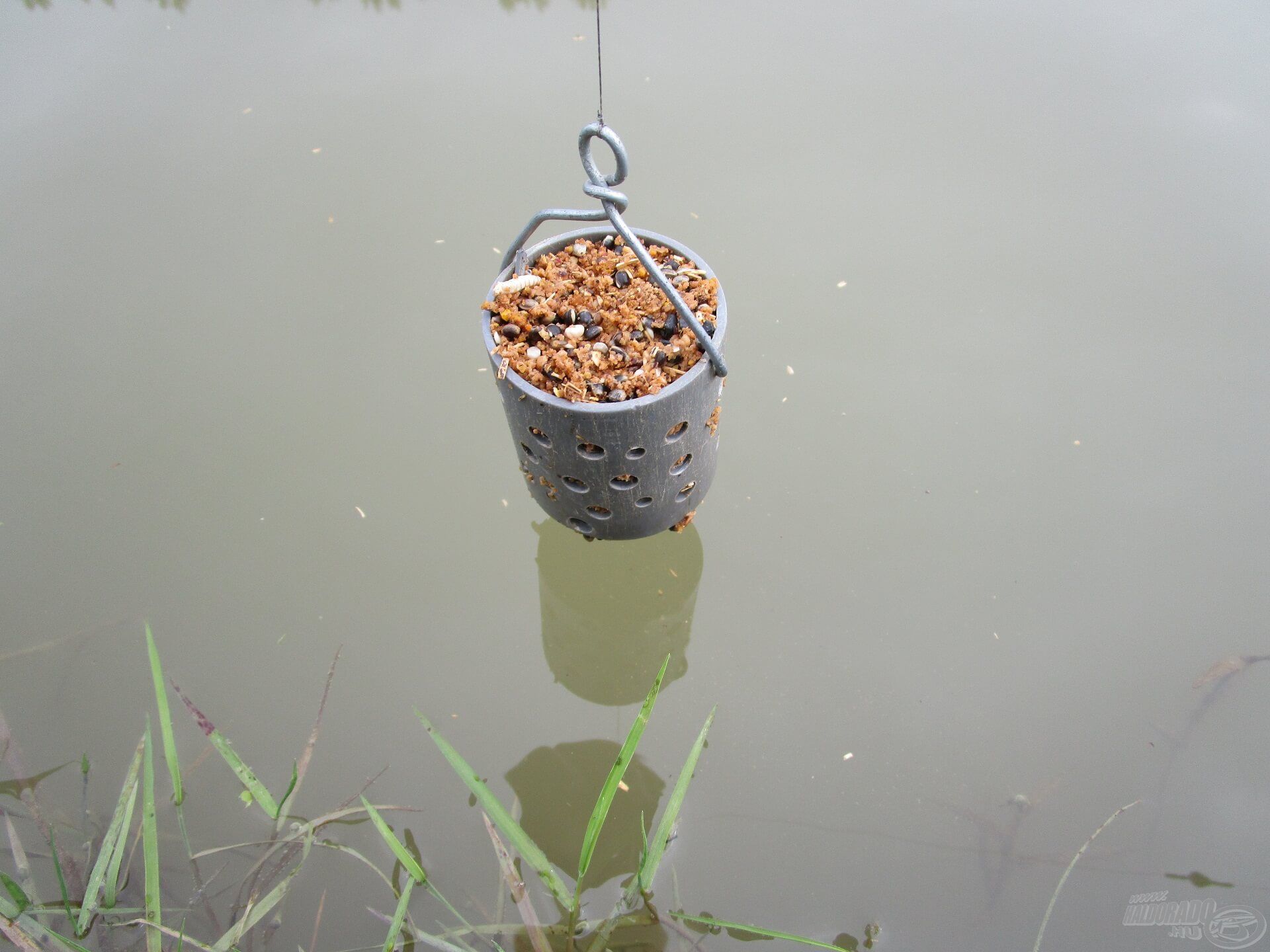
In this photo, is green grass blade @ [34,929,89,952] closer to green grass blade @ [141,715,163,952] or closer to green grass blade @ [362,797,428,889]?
green grass blade @ [141,715,163,952]

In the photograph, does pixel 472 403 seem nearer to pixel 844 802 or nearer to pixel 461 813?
pixel 461 813

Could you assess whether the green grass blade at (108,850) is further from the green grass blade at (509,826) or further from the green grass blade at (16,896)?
the green grass blade at (509,826)

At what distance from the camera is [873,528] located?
186 cm

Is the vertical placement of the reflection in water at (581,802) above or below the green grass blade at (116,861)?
below

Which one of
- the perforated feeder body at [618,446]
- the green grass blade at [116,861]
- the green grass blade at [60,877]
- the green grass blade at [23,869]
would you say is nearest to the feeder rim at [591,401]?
the perforated feeder body at [618,446]

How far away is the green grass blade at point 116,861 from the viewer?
1252 millimetres

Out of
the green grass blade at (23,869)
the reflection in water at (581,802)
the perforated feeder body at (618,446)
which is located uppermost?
the perforated feeder body at (618,446)

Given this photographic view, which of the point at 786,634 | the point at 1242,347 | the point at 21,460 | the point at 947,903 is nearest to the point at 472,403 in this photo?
the point at 786,634

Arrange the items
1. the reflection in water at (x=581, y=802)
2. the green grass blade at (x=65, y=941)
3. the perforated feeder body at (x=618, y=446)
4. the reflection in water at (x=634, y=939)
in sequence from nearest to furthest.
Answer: the green grass blade at (x=65, y=941), the perforated feeder body at (x=618, y=446), the reflection in water at (x=634, y=939), the reflection in water at (x=581, y=802)

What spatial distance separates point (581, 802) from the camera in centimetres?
159

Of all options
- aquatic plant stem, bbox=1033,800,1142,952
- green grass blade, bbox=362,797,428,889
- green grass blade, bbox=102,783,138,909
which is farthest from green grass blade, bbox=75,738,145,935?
aquatic plant stem, bbox=1033,800,1142,952

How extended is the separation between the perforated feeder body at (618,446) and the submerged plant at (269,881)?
1.01 ft

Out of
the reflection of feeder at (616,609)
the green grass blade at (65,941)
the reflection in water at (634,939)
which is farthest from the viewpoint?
the reflection of feeder at (616,609)

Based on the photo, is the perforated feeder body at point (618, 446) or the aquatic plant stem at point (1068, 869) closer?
the perforated feeder body at point (618, 446)
